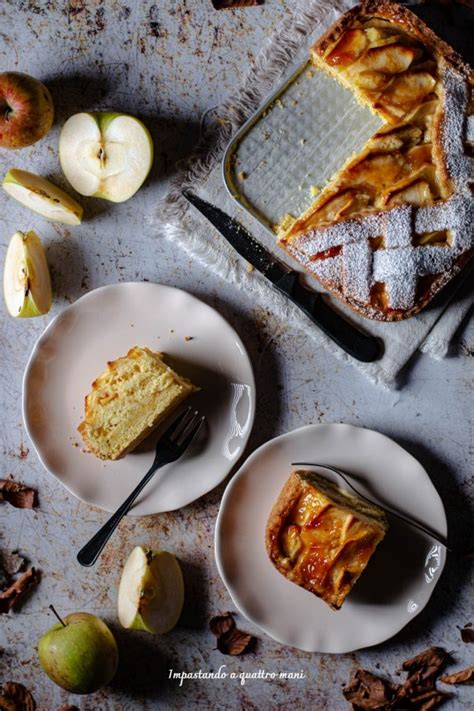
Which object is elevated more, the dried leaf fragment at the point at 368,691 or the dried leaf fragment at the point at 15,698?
the dried leaf fragment at the point at 368,691

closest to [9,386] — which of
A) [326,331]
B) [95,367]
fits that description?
[95,367]

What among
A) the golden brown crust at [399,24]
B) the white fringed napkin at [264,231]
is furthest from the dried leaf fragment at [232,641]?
the golden brown crust at [399,24]

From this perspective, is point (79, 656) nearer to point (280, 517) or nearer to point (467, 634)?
point (280, 517)

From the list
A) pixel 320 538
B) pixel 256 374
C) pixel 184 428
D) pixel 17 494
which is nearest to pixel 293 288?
pixel 256 374

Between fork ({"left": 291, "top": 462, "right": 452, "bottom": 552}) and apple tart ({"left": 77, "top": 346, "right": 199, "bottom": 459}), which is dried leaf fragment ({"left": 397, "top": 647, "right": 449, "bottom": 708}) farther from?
apple tart ({"left": 77, "top": 346, "right": 199, "bottom": 459})

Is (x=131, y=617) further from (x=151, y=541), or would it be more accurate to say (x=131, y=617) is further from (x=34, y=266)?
(x=34, y=266)

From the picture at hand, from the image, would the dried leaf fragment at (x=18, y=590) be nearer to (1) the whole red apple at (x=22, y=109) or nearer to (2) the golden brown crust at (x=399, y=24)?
(1) the whole red apple at (x=22, y=109)

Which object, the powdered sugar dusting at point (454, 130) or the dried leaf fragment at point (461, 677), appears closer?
the powdered sugar dusting at point (454, 130)
